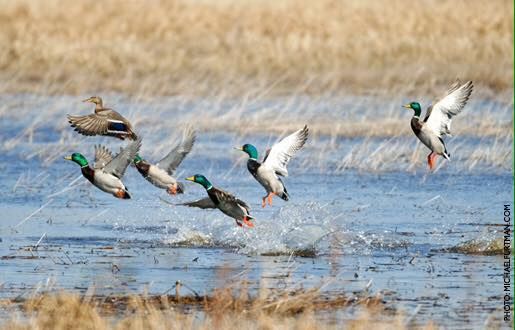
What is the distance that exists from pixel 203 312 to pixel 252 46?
20793 mm

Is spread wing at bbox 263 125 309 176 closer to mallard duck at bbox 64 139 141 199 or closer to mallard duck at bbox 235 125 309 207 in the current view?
mallard duck at bbox 235 125 309 207

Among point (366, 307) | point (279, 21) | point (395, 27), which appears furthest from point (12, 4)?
point (366, 307)

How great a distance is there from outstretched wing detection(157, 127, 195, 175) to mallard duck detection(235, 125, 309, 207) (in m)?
0.51

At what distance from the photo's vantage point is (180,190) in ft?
36.3

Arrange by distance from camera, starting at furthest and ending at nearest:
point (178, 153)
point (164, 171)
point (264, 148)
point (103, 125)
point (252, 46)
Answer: point (252, 46), point (264, 148), point (178, 153), point (164, 171), point (103, 125)

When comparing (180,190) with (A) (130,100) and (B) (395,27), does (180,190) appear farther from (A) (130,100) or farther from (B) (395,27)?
(B) (395,27)

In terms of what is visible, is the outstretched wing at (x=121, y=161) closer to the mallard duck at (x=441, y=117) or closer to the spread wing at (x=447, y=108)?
the mallard duck at (x=441, y=117)

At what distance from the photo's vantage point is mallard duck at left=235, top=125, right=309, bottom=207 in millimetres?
10969

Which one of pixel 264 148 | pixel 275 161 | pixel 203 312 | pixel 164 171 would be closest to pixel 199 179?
pixel 164 171

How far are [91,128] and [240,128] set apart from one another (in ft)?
27.6

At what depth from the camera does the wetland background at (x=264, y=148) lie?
362 inches

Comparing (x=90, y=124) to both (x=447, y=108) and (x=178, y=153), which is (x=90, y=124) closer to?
(x=178, y=153)

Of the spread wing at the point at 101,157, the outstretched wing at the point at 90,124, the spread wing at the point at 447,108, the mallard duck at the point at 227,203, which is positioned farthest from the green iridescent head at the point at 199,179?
the spread wing at the point at 447,108

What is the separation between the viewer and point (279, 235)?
36.7 feet
